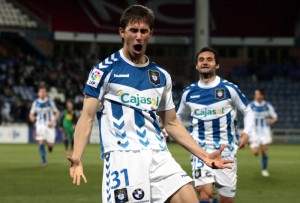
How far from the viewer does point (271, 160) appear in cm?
2542

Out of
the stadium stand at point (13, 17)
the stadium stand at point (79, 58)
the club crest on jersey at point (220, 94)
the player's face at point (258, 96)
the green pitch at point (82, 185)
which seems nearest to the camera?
the club crest on jersey at point (220, 94)

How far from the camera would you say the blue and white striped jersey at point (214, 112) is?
9.97 metres

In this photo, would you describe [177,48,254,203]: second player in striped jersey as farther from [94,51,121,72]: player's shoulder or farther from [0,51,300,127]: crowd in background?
[0,51,300,127]: crowd in background

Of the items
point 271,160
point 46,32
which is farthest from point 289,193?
point 46,32

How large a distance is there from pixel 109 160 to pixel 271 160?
19.8 meters

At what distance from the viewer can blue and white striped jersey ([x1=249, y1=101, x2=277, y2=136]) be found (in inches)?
878

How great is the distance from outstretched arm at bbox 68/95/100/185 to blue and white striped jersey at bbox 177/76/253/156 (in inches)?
160

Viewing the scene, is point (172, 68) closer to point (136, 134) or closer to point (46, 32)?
point (46, 32)

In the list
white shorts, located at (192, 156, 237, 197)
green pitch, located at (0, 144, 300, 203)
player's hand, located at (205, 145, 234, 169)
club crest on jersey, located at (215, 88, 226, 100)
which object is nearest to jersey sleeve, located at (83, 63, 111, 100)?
player's hand, located at (205, 145, 234, 169)

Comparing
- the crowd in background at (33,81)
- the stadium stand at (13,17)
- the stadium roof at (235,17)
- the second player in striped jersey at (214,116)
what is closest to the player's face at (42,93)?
the second player in striped jersey at (214,116)

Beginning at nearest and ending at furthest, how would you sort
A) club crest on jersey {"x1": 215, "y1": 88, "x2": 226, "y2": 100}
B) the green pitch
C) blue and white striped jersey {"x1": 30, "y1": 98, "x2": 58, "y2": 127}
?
club crest on jersey {"x1": 215, "y1": 88, "x2": 226, "y2": 100} < the green pitch < blue and white striped jersey {"x1": 30, "y1": 98, "x2": 58, "y2": 127}

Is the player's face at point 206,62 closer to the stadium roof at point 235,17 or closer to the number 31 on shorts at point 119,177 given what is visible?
the number 31 on shorts at point 119,177

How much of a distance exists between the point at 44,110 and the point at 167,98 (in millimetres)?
17223

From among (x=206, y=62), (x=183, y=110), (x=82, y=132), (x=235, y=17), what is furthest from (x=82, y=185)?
(x=235, y=17)
